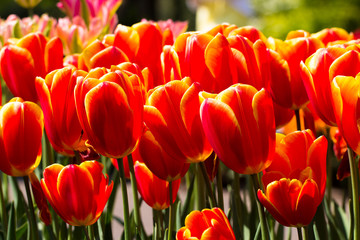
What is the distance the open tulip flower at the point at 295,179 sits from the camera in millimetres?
657

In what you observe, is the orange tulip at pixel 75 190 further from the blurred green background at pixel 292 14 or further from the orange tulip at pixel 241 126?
the blurred green background at pixel 292 14

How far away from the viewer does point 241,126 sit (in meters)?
0.66

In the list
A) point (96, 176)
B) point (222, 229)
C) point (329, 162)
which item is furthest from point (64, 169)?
point (329, 162)

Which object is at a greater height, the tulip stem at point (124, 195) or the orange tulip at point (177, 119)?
the orange tulip at point (177, 119)

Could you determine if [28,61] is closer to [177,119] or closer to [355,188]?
[177,119]

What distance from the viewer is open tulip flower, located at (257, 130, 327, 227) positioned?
2.16ft

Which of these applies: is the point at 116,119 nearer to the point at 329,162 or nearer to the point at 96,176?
the point at 96,176

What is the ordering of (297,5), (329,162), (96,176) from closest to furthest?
(96,176)
(329,162)
(297,5)

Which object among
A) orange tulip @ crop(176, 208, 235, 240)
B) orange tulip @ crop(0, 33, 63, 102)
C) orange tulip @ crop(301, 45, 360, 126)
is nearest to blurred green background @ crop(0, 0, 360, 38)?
orange tulip @ crop(0, 33, 63, 102)

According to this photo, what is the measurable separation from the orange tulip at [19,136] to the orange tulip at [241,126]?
0.22m

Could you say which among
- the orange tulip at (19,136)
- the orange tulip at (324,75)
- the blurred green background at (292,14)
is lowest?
the blurred green background at (292,14)

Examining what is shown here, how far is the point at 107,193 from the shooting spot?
77 cm

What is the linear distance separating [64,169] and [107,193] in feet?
0.22

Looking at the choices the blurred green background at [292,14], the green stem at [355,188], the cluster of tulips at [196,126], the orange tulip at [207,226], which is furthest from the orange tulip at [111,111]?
the blurred green background at [292,14]
